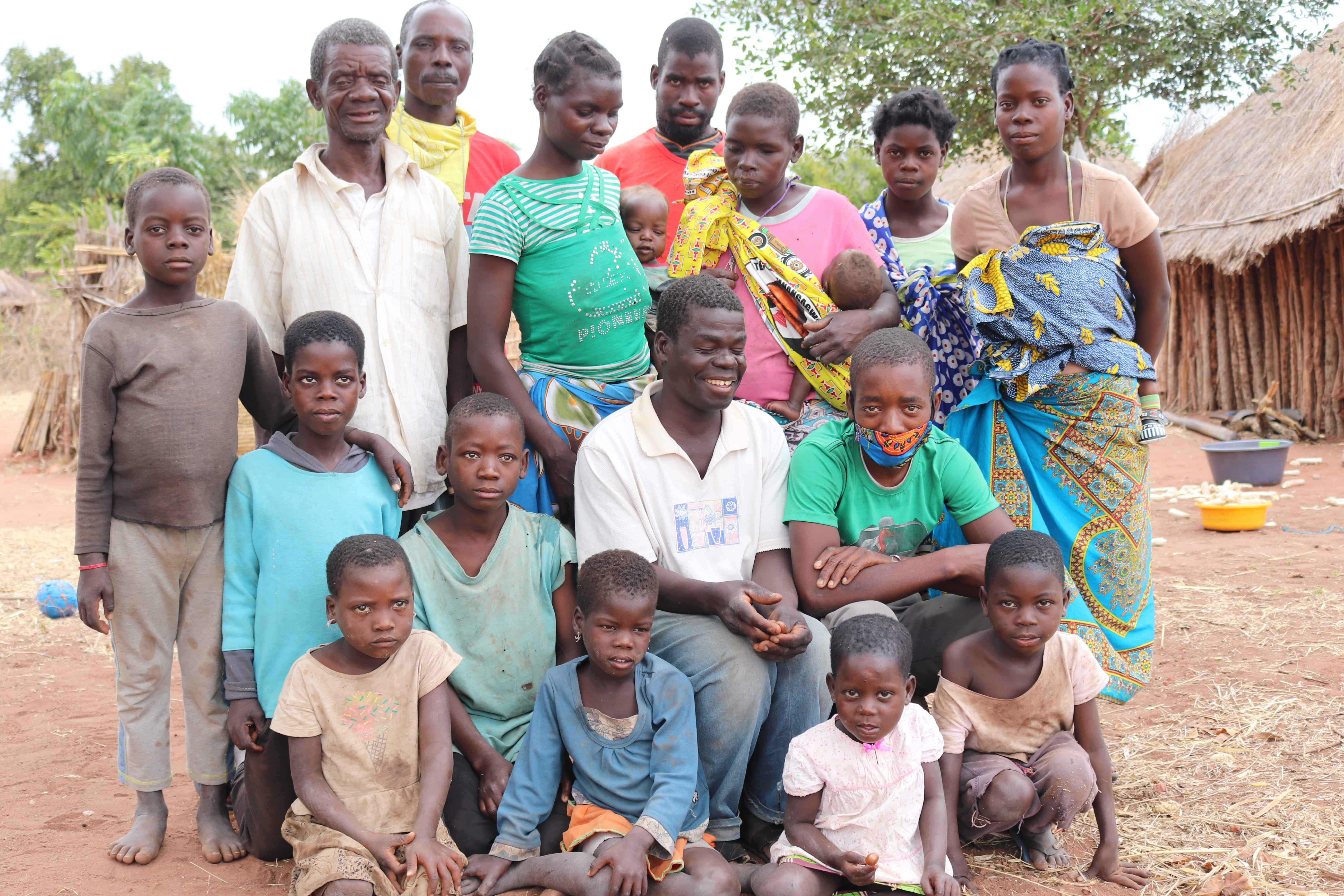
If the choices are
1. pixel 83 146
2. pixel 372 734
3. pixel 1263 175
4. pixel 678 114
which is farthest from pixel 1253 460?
pixel 83 146

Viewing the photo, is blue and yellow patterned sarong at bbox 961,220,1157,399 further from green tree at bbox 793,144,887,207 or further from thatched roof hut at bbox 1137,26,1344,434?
green tree at bbox 793,144,887,207

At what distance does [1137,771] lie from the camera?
12.1ft

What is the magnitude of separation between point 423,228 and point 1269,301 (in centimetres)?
1165

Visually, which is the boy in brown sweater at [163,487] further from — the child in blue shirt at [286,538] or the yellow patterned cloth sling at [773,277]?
the yellow patterned cloth sling at [773,277]

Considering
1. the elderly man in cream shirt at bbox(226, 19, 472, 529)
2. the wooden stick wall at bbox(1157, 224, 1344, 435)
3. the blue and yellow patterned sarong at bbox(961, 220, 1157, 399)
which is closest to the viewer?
the elderly man in cream shirt at bbox(226, 19, 472, 529)

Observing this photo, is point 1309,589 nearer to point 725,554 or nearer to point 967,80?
point 725,554

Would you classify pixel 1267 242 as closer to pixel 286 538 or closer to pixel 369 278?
pixel 369 278

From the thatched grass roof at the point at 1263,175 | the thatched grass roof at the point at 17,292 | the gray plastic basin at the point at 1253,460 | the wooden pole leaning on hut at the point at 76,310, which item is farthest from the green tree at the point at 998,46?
the thatched grass roof at the point at 17,292

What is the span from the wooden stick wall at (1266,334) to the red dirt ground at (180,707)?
3.34m

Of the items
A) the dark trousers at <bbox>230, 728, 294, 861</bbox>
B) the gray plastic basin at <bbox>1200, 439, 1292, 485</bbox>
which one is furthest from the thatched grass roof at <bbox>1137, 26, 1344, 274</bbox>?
the dark trousers at <bbox>230, 728, 294, 861</bbox>

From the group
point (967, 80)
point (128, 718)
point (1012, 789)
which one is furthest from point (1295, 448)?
point (128, 718)

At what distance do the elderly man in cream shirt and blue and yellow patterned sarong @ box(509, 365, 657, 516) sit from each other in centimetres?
30

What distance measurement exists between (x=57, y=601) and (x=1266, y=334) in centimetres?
1237

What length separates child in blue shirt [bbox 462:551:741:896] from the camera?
2.65 m
